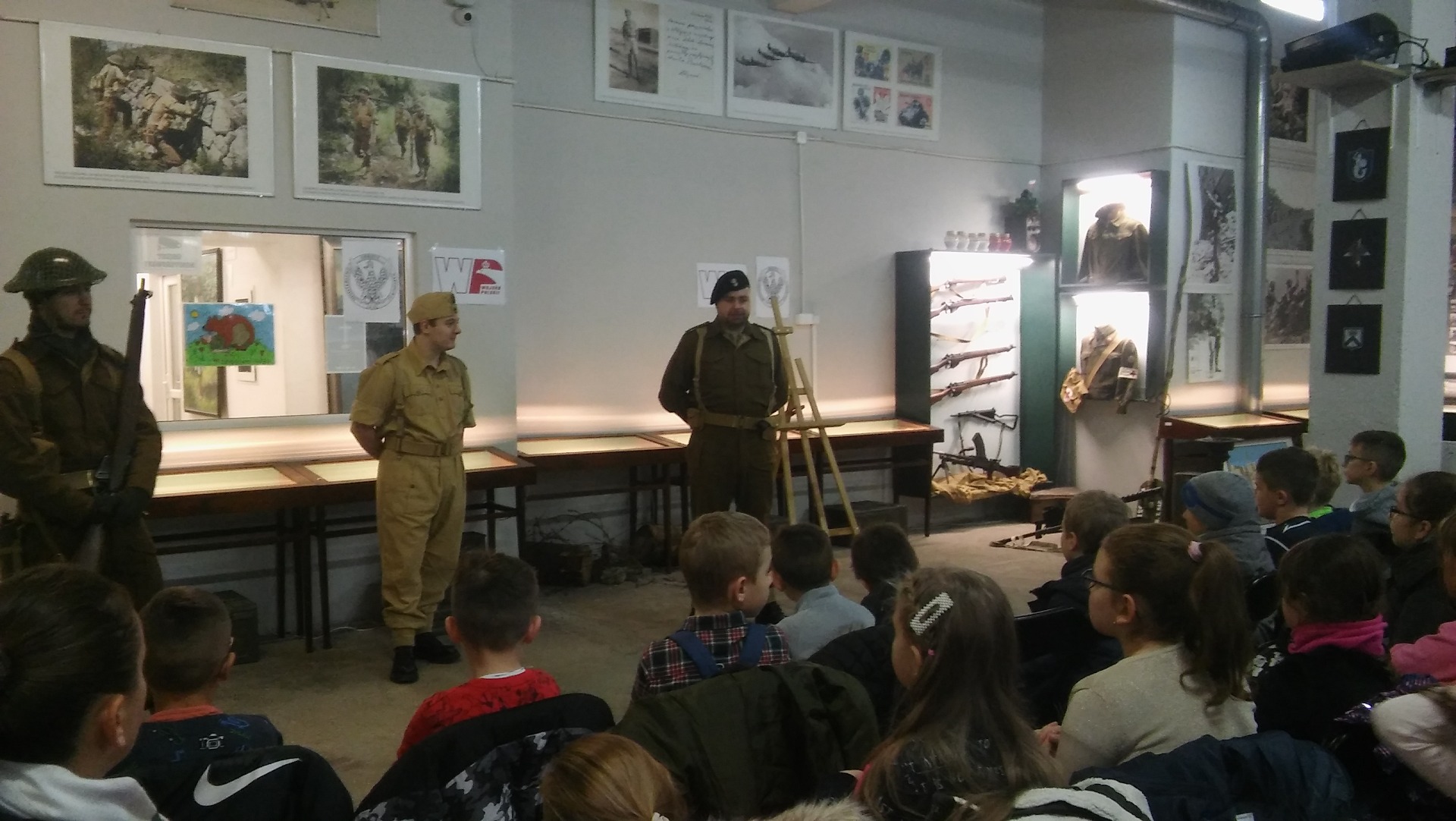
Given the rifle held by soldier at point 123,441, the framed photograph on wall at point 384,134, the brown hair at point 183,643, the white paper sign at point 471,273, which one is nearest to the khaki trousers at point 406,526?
the rifle held by soldier at point 123,441

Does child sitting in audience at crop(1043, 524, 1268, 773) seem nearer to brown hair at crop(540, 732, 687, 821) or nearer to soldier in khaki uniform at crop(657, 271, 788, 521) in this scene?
brown hair at crop(540, 732, 687, 821)

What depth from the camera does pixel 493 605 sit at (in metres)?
2.29

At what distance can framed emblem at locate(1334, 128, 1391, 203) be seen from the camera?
210 inches

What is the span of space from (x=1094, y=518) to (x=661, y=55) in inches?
195

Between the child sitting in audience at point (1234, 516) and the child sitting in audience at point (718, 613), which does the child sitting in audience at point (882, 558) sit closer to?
the child sitting in audience at point (718, 613)

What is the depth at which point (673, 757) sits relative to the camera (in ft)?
6.08

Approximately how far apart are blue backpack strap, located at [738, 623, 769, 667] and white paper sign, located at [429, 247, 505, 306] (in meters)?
3.78

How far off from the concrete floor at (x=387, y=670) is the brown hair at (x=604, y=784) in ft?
8.15

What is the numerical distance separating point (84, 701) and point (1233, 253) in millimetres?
8555

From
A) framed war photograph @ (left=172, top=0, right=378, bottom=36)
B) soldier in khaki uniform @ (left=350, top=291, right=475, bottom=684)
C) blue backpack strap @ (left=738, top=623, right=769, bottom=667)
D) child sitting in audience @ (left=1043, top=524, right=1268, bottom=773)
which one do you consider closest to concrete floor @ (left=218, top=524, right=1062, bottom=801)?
soldier in khaki uniform @ (left=350, top=291, right=475, bottom=684)

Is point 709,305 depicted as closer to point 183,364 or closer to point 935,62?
point 935,62

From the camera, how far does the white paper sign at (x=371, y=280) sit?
5.45 meters

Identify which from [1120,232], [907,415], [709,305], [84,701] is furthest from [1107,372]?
[84,701]

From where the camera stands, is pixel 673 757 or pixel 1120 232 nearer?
pixel 673 757
